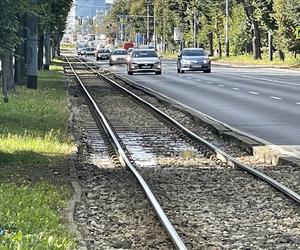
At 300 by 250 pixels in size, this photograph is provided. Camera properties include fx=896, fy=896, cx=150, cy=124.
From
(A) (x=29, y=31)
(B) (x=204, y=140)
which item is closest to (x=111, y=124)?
(B) (x=204, y=140)

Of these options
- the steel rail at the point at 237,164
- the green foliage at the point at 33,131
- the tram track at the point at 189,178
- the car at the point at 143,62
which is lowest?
the tram track at the point at 189,178

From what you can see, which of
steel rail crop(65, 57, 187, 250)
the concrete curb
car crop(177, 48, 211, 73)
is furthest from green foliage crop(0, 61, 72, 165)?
car crop(177, 48, 211, 73)

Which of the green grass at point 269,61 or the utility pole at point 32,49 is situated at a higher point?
the utility pole at point 32,49

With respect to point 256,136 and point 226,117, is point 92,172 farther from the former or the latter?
point 226,117

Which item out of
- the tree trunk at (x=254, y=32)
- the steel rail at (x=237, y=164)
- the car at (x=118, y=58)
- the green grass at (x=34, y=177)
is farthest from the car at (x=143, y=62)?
the tree trunk at (x=254, y=32)

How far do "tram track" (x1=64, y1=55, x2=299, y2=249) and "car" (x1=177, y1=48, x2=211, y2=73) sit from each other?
112 ft

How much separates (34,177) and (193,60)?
43.8 metres

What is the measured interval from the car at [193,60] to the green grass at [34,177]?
32.2 meters

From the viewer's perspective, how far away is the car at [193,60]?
5569cm

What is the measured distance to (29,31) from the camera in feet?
105

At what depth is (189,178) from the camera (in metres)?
13.0

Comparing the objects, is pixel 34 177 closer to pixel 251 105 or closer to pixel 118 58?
pixel 251 105

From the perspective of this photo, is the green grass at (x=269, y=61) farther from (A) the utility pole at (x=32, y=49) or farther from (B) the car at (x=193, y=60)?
(A) the utility pole at (x=32, y=49)

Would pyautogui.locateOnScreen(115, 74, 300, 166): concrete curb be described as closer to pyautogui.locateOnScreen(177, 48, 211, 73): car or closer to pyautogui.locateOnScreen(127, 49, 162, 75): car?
pyautogui.locateOnScreen(127, 49, 162, 75): car
